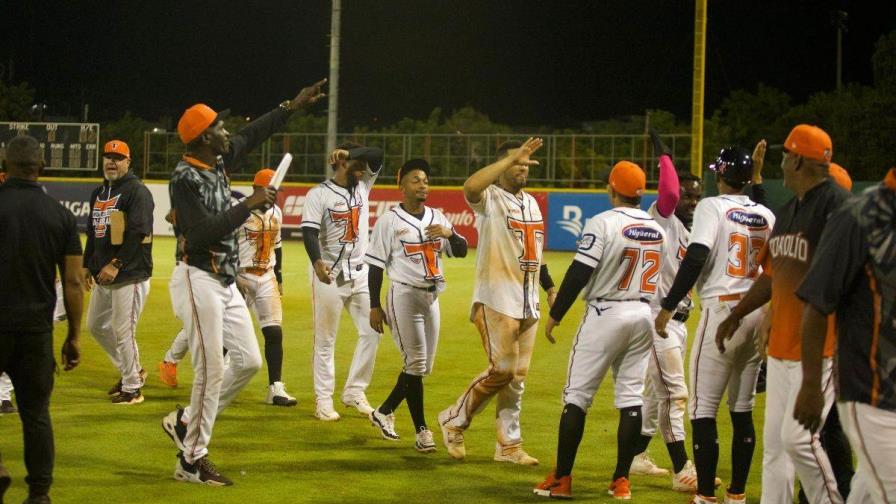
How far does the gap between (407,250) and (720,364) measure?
116 inches

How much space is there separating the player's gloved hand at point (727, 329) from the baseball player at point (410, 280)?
285 centimetres

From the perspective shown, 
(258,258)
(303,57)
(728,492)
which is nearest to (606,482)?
(728,492)

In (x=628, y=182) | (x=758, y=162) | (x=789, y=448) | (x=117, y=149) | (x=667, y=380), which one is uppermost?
(x=117, y=149)

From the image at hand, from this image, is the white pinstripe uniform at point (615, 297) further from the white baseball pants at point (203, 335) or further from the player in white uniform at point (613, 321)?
the white baseball pants at point (203, 335)

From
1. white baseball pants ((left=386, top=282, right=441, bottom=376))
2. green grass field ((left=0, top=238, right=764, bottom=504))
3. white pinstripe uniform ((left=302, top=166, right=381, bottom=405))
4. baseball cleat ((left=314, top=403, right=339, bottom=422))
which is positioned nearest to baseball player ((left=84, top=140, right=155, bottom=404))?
green grass field ((left=0, top=238, right=764, bottom=504))

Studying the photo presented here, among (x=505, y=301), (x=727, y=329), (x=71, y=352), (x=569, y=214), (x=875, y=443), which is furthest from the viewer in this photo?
(x=569, y=214)

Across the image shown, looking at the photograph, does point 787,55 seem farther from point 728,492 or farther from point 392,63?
point 728,492

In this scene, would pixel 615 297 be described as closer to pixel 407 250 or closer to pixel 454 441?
pixel 454 441

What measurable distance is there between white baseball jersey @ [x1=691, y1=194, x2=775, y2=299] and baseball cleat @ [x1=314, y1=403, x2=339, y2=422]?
12.6ft

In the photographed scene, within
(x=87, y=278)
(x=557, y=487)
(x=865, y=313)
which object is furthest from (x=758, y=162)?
(x=87, y=278)

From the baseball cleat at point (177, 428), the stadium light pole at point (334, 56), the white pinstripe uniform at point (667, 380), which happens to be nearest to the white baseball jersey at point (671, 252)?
the white pinstripe uniform at point (667, 380)

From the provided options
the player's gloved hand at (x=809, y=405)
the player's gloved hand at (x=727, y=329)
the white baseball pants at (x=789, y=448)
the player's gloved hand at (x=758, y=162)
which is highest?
the player's gloved hand at (x=758, y=162)

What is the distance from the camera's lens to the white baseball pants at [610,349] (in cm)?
680

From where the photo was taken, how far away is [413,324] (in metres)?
8.48
